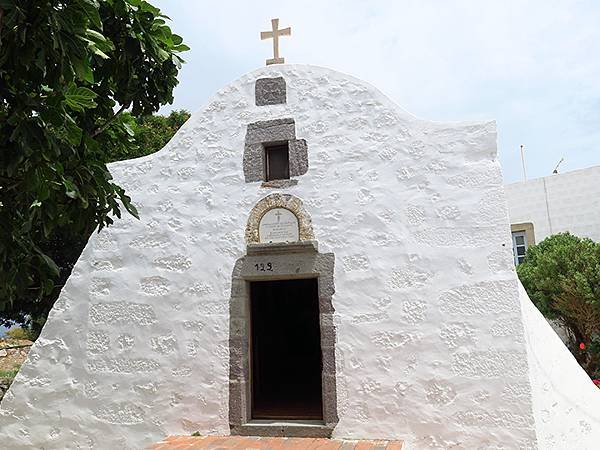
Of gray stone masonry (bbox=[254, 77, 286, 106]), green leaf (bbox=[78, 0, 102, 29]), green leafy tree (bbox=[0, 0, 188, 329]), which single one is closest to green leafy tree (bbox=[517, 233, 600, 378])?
gray stone masonry (bbox=[254, 77, 286, 106])

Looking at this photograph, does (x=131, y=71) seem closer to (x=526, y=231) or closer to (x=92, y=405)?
(x=92, y=405)

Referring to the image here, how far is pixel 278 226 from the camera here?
480 centimetres

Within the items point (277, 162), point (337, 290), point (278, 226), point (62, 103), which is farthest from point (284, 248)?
point (62, 103)

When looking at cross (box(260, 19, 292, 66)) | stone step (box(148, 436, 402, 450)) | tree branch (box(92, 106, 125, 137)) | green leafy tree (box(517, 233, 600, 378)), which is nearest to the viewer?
tree branch (box(92, 106, 125, 137))

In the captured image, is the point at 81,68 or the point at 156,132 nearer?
the point at 81,68

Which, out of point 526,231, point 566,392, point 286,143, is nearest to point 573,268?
point 526,231

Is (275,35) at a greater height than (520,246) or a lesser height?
greater

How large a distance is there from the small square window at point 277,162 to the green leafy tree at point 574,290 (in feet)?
16.6

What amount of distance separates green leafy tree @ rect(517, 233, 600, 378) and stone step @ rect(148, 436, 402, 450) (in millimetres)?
4880

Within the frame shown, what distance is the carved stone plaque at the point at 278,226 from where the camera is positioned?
4770 millimetres

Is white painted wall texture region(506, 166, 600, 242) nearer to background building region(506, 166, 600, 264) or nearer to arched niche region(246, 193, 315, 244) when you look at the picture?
background building region(506, 166, 600, 264)

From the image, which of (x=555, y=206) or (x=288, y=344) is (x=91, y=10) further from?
(x=555, y=206)

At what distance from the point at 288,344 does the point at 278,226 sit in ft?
15.1

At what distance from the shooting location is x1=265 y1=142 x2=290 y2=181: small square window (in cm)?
501
